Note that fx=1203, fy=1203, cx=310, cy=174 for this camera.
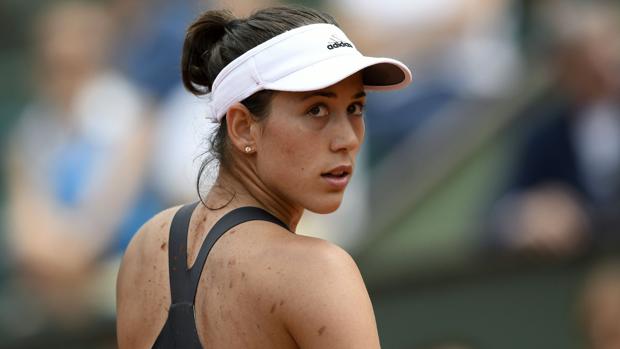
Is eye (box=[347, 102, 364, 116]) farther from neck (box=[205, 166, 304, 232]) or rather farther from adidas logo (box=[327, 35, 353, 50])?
neck (box=[205, 166, 304, 232])

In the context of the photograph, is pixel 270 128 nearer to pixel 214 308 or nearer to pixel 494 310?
pixel 214 308

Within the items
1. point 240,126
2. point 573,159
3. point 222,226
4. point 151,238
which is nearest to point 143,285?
point 151,238

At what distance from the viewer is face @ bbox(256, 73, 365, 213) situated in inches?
97.2

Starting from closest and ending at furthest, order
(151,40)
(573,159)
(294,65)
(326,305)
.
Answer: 1. (326,305)
2. (294,65)
3. (573,159)
4. (151,40)

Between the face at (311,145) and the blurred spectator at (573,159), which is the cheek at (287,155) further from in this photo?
the blurred spectator at (573,159)

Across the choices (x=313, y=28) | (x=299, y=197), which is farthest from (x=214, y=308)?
(x=313, y=28)

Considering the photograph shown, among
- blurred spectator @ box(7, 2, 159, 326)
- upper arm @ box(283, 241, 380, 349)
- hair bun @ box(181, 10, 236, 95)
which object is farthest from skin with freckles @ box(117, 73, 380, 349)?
blurred spectator @ box(7, 2, 159, 326)

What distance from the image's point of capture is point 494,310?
18.2 ft

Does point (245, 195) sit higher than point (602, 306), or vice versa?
point (245, 195)

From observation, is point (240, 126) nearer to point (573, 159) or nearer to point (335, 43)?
point (335, 43)

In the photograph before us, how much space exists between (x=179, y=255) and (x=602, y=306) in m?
3.29

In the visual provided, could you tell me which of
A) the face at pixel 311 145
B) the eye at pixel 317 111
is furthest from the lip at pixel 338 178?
the eye at pixel 317 111

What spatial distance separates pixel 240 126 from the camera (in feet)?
8.34

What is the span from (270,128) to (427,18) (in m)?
3.88
